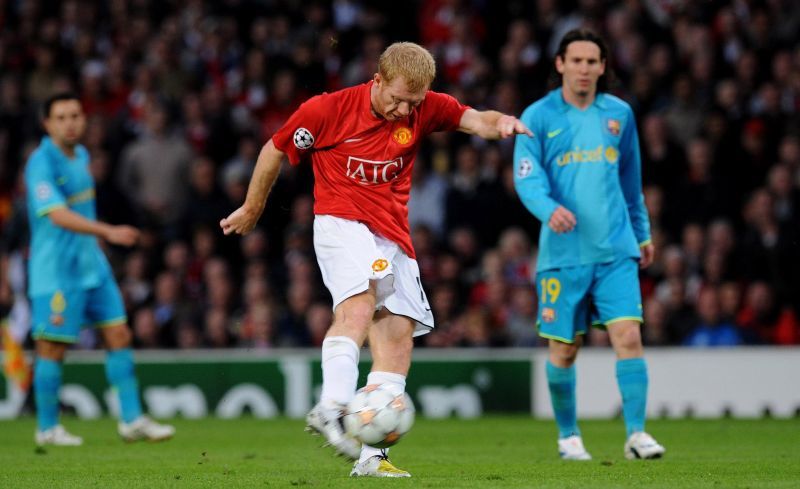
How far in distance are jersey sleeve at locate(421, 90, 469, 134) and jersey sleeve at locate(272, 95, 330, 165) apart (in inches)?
17.9

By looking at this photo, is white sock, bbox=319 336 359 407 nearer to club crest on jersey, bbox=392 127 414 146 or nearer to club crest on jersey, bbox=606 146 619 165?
club crest on jersey, bbox=392 127 414 146

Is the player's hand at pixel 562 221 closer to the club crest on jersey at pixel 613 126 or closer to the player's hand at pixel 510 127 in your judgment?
the club crest on jersey at pixel 613 126

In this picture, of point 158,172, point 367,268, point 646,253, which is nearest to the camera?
point 367,268

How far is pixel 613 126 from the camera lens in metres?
7.84

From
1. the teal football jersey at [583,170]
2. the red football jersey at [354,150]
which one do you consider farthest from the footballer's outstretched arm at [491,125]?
the teal football jersey at [583,170]

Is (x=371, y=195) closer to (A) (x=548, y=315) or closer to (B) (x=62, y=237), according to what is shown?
(A) (x=548, y=315)

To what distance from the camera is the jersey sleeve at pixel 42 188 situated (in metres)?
9.41

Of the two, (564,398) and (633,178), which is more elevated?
(633,178)

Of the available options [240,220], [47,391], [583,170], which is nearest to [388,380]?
[240,220]

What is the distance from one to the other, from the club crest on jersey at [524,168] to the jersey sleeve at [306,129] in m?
1.71

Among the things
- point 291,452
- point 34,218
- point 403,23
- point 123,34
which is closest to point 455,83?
point 403,23

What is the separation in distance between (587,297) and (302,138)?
231 centimetres

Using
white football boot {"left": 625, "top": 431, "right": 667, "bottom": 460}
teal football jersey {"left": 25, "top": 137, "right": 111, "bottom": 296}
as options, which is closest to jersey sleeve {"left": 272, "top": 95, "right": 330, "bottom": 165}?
white football boot {"left": 625, "top": 431, "right": 667, "bottom": 460}

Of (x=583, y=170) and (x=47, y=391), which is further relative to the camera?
(x=47, y=391)
